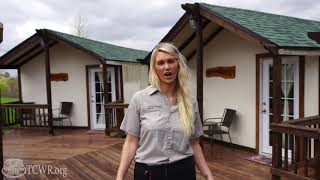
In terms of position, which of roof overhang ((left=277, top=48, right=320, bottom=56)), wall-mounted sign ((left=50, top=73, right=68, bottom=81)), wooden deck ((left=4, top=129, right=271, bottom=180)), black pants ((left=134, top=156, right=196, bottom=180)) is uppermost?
roof overhang ((left=277, top=48, right=320, bottom=56))

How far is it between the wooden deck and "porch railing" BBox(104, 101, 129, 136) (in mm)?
299

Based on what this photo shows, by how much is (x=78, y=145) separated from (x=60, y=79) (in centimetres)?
360

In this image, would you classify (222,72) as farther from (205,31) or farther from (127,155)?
(127,155)

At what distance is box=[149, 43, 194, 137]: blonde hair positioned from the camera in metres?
1.63

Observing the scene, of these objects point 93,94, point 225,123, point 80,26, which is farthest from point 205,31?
point 80,26

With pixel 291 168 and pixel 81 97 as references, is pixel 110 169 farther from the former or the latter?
pixel 81 97

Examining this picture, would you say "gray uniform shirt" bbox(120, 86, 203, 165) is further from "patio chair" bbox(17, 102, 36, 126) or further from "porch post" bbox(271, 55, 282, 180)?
"patio chair" bbox(17, 102, 36, 126)

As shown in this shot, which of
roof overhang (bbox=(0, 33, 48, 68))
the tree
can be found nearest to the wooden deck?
roof overhang (bbox=(0, 33, 48, 68))

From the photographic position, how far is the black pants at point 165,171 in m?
1.63

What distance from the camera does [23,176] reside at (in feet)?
16.5

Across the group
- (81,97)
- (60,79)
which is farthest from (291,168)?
(60,79)

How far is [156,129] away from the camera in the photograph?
1.60m

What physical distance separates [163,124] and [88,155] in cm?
504

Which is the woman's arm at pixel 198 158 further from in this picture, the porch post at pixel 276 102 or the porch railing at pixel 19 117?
the porch railing at pixel 19 117
